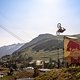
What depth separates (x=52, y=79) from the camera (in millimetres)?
19500

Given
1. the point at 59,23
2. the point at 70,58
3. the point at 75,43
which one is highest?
the point at 59,23

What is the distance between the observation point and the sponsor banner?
2713cm

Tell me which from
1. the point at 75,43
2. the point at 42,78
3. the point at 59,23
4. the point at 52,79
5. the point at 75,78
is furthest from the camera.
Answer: the point at 59,23

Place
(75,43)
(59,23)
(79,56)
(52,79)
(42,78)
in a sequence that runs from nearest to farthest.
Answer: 1. (52,79)
2. (42,78)
3. (79,56)
4. (75,43)
5. (59,23)

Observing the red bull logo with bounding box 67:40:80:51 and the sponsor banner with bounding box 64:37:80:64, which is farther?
the red bull logo with bounding box 67:40:80:51

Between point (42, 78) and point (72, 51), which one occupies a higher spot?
point (72, 51)

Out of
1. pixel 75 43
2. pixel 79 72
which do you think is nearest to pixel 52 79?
pixel 79 72

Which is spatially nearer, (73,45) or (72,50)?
(73,45)

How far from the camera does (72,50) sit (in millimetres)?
28953

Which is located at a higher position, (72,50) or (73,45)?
(73,45)

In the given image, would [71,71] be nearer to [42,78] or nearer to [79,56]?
[42,78]

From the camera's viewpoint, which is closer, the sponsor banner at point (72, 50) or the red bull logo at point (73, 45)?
the sponsor banner at point (72, 50)

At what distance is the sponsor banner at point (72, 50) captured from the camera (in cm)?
2713

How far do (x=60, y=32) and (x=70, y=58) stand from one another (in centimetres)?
536
